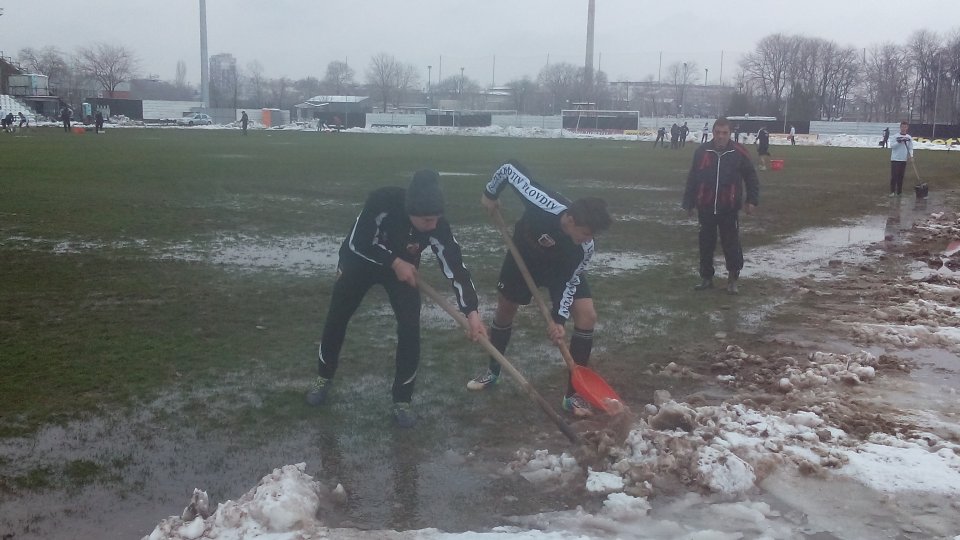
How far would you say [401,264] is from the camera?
476 centimetres

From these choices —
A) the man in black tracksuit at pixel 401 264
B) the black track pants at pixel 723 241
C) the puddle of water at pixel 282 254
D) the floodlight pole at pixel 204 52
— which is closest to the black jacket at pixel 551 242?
the man in black tracksuit at pixel 401 264

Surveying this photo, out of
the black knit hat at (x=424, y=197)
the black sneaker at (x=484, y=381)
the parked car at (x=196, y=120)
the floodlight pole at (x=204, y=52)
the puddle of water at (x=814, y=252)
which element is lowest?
the black sneaker at (x=484, y=381)

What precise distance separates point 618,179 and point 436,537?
2036cm

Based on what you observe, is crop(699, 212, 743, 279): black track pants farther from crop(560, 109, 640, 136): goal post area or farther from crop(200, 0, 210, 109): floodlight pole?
crop(200, 0, 210, 109): floodlight pole

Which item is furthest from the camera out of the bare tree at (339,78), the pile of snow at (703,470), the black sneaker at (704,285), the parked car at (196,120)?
the bare tree at (339,78)

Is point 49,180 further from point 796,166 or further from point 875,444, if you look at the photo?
point 796,166

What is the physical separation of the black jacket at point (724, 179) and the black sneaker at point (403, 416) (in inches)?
203

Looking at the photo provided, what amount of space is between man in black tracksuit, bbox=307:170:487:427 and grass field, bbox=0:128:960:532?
18.8 inches

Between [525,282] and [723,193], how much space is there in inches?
168

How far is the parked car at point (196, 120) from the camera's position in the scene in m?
71.0

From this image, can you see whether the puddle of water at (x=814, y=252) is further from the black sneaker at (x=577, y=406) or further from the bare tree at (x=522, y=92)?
the bare tree at (x=522, y=92)

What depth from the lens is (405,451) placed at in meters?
4.74

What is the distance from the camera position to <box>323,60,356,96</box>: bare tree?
140 m

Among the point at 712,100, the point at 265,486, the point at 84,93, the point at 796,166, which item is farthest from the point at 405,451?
the point at 712,100
